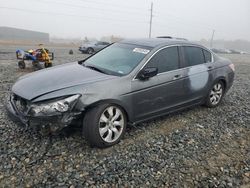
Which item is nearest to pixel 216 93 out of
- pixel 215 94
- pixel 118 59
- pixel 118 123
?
pixel 215 94

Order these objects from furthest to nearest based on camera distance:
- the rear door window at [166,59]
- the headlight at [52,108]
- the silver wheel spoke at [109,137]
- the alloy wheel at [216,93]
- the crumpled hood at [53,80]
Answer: the alloy wheel at [216,93], the rear door window at [166,59], the silver wheel spoke at [109,137], the crumpled hood at [53,80], the headlight at [52,108]

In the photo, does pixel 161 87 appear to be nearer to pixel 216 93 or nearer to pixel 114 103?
pixel 114 103

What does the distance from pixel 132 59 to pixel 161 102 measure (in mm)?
924

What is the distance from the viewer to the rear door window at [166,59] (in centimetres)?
411

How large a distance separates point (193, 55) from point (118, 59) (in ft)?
5.50

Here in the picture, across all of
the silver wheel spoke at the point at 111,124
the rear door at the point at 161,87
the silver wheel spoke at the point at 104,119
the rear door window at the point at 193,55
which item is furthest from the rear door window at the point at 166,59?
the silver wheel spoke at the point at 104,119

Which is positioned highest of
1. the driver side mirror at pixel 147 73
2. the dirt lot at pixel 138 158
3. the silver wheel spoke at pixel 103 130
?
the driver side mirror at pixel 147 73

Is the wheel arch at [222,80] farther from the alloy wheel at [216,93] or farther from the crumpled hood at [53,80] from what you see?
the crumpled hood at [53,80]

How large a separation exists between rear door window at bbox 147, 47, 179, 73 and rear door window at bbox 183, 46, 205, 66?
288 mm

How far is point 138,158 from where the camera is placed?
3320 mm

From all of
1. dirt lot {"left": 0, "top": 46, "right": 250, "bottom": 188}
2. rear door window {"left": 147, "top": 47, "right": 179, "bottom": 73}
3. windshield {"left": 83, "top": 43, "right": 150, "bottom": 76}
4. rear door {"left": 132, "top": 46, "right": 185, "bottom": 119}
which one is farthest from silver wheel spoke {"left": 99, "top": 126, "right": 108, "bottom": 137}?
rear door window {"left": 147, "top": 47, "right": 179, "bottom": 73}

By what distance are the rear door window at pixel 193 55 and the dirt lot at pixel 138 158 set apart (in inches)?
49.8

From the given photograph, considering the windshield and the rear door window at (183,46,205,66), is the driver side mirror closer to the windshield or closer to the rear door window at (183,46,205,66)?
the windshield

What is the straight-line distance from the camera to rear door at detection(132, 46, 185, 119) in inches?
150
